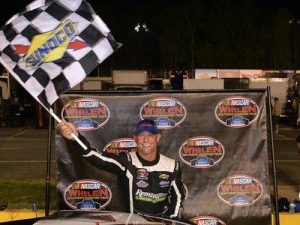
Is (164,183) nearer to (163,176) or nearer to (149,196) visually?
→ (163,176)

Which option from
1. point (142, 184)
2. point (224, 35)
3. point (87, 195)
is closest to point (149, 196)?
point (142, 184)

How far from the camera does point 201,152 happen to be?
5449 millimetres

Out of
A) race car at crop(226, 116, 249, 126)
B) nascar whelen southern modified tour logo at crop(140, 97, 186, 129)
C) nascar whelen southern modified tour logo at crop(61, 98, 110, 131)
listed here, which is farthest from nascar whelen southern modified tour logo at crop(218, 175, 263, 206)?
nascar whelen southern modified tour logo at crop(61, 98, 110, 131)

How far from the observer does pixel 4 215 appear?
6.27 m

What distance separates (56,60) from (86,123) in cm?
122

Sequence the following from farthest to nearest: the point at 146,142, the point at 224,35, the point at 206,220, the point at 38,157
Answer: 1. the point at 224,35
2. the point at 38,157
3. the point at 206,220
4. the point at 146,142

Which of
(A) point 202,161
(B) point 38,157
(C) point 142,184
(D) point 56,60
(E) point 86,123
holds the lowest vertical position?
(B) point 38,157

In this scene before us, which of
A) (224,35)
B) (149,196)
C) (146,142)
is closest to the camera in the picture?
(146,142)

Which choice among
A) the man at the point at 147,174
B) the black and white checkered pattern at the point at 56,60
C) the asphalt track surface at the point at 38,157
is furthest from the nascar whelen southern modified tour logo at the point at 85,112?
the asphalt track surface at the point at 38,157

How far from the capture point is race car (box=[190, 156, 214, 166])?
18.0 feet

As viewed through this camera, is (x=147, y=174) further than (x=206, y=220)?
No

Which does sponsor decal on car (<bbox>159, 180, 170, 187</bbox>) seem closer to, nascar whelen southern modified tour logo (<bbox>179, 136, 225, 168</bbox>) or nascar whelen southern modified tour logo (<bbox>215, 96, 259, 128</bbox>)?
nascar whelen southern modified tour logo (<bbox>179, 136, 225, 168</bbox>)

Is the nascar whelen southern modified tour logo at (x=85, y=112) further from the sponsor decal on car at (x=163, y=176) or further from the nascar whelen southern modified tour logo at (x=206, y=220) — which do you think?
the nascar whelen southern modified tour logo at (x=206, y=220)

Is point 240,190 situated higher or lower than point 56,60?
lower
